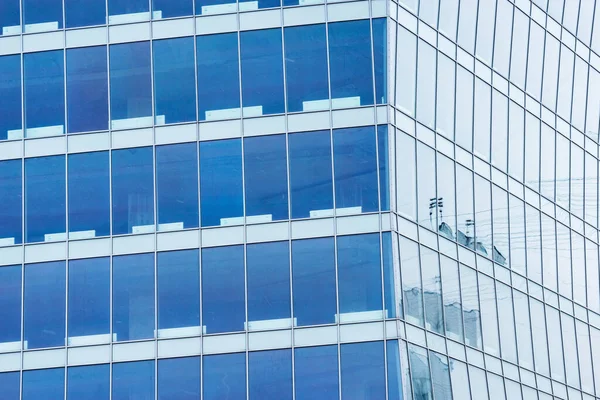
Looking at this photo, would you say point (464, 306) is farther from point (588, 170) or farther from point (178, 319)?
point (588, 170)

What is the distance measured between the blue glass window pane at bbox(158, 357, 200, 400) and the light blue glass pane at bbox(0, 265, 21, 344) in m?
4.37

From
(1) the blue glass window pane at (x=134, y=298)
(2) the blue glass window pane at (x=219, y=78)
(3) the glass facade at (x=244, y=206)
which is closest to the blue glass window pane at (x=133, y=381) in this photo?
(3) the glass facade at (x=244, y=206)

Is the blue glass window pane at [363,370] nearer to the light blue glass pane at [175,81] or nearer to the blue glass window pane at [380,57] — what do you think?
the blue glass window pane at [380,57]

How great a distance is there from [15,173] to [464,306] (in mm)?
13490

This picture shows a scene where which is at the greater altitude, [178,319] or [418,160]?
[418,160]

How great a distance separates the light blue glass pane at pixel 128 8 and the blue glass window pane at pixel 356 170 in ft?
23.5

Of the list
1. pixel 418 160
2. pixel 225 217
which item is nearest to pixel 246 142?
pixel 225 217

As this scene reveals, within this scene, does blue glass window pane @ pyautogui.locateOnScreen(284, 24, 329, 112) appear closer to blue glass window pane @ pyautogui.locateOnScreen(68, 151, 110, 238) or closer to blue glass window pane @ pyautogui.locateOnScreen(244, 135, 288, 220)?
blue glass window pane @ pyautogui.locateOnScreen(244, 135, 288, 220)

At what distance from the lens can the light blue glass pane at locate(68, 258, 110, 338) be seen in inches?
1676

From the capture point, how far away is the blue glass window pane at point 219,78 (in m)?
43.2

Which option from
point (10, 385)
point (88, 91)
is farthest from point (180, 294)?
point (88, 91)

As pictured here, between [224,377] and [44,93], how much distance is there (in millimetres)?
10044

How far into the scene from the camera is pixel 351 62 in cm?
4253

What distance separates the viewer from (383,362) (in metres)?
40.6
